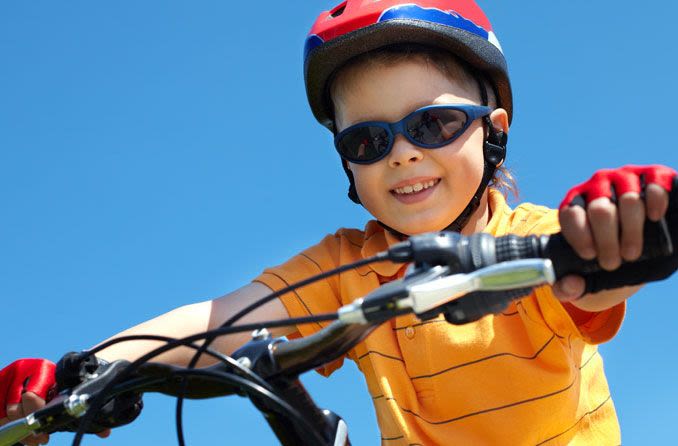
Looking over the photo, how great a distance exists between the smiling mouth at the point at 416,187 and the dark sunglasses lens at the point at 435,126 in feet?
0.63

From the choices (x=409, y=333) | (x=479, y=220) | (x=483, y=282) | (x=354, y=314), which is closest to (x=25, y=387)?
(x=354, y=314)

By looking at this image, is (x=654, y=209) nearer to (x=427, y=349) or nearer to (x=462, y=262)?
(x=462, y=262)

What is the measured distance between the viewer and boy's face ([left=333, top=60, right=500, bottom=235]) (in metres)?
3.92

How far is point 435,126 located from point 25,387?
Answer: 200 cm

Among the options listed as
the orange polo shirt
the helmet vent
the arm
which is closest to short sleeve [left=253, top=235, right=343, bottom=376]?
the arm

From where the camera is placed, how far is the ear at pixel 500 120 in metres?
4.40

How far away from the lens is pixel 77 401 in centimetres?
230

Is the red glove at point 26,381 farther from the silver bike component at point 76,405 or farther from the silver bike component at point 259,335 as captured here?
the silver bike component at point 259,335

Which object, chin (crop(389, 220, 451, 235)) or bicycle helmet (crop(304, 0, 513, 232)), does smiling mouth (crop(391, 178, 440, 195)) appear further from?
bicycle helmet (crop(304, 0, 513, 232))

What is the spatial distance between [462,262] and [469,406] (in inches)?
72.8

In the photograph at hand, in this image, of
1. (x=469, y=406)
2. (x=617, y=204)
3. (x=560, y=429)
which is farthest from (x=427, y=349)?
(x=617, y=204)

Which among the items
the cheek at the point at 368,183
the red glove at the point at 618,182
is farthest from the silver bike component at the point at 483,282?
the cheek at the point at 368,183

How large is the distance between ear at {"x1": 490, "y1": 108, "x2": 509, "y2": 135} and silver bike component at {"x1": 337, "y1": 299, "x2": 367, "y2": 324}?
8.72 feet

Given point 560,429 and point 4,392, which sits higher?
point 4,392
